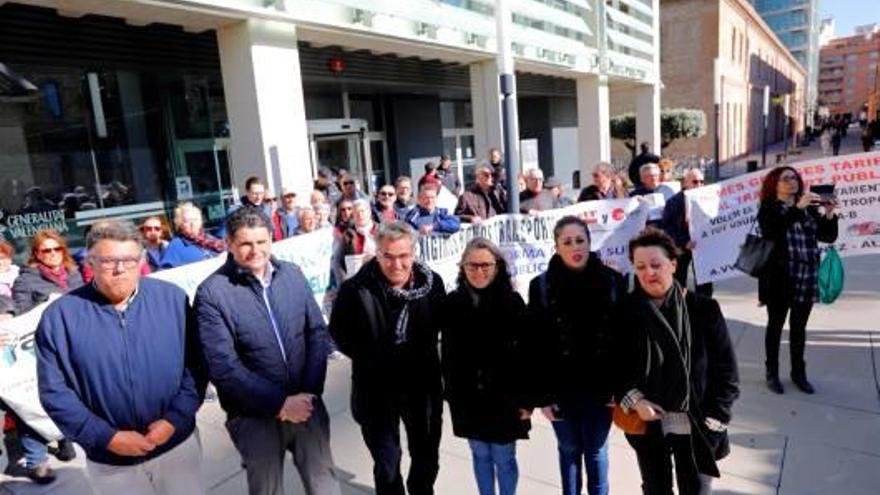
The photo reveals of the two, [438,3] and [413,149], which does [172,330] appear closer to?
[438,3]

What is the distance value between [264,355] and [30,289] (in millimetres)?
2511

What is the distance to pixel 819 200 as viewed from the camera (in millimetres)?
4438

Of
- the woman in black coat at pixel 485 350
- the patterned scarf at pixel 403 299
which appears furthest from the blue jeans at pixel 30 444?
the woman in black coat at pixel 485 350

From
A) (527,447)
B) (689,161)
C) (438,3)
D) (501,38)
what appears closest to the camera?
(527,447)

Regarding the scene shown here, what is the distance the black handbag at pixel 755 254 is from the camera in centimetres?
449

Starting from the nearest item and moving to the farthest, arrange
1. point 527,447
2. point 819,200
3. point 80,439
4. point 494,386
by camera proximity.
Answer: point 80,439
point 494,386
point 527,447
point 819,200

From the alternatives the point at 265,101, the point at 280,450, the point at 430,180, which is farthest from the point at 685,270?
the point at 265,101

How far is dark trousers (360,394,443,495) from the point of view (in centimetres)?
302

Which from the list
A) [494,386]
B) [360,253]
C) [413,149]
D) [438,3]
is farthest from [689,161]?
[494,386]

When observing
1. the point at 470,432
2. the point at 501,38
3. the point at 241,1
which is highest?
the point at 241,1

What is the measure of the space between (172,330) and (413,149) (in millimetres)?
13721

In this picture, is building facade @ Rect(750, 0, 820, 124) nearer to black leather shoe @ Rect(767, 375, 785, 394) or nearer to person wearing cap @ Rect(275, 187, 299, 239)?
black leather shoe @ Rect(767, 375, 785, 394)

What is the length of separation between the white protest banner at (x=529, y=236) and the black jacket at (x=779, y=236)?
1.47 metres

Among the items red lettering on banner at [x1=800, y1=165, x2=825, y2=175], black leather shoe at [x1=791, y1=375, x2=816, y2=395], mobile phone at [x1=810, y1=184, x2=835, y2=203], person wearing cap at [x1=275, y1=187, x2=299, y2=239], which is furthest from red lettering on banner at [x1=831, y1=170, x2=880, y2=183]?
person wearing cap at [x1=275, y1=187, x2=299, y2=239]
